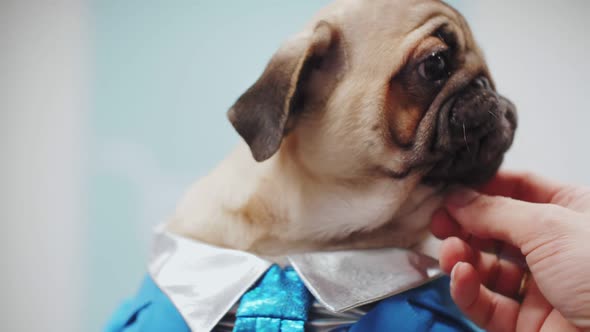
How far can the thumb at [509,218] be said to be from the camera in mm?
841

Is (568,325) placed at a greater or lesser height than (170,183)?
lesser

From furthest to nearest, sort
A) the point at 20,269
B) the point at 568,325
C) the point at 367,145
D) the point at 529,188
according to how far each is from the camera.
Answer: the point at 20,269, the point at 529,188, the point at 367,145, the point at 568,325

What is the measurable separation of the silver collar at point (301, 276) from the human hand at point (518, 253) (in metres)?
0.10

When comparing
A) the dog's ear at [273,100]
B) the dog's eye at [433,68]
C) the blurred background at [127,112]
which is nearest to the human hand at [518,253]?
the dog's eye at [433,68]

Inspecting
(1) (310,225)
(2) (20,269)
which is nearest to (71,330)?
(2) (20,269)

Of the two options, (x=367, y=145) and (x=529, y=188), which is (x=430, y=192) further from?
(x=529, y=188)

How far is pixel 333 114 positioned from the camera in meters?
1.04

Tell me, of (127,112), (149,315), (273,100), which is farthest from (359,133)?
(127,112)

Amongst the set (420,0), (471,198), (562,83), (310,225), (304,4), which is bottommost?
(562,83)

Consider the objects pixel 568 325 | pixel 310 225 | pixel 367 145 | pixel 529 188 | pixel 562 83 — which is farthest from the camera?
pixel 562 83

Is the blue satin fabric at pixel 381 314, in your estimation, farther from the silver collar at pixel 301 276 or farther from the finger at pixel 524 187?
the finger at pixel 524 187

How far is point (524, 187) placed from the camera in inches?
48.9

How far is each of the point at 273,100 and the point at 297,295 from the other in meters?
0.39

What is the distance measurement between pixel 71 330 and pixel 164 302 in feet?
3.12
